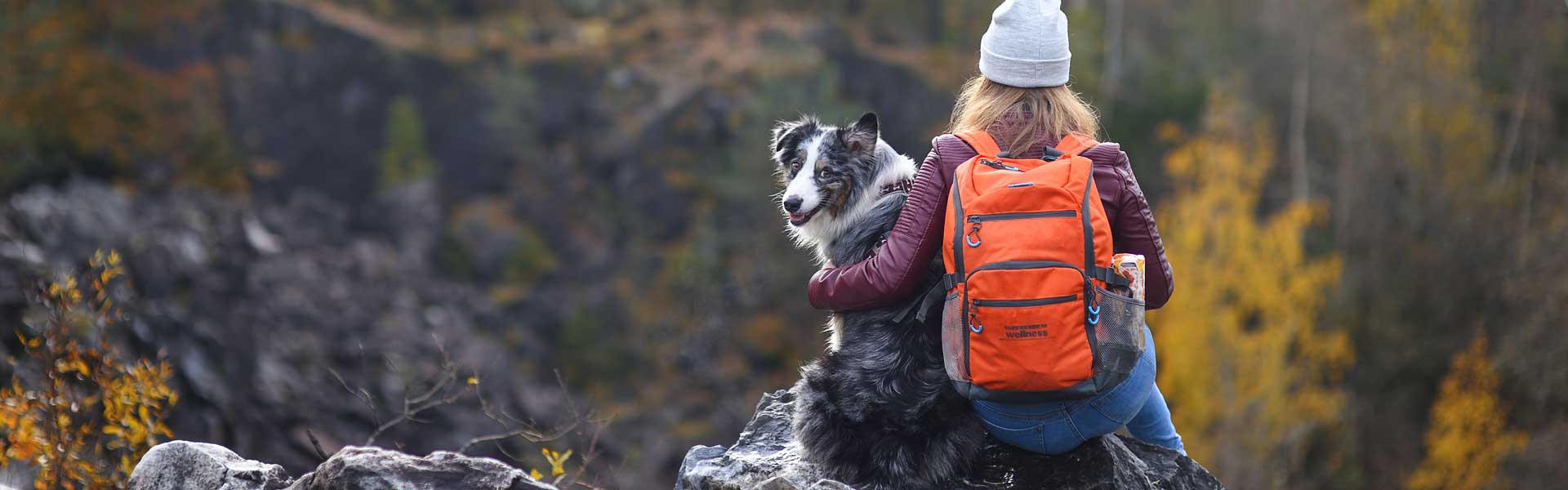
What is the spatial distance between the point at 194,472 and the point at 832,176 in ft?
8.33

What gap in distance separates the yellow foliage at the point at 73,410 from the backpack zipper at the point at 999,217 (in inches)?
135

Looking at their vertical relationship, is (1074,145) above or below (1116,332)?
above

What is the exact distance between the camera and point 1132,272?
10.1 feet

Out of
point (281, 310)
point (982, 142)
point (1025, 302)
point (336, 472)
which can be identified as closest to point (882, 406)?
point (1025, 302)

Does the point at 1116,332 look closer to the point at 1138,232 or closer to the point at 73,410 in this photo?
the point at 1138,232

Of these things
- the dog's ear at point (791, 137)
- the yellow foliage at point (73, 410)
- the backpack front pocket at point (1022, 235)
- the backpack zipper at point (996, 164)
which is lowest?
the yellow foliage at point (73, 410)

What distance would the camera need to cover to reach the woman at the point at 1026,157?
3.29 metres

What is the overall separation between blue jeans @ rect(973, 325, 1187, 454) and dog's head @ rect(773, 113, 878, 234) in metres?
0.97

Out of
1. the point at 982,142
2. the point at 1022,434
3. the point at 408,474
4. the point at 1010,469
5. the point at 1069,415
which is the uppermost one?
the point at 982,142

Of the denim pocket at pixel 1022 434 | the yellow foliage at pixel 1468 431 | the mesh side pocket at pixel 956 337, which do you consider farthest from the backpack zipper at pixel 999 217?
the yellow foliage at pixel 1468 431

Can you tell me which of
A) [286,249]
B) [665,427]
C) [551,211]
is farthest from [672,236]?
[286,249]

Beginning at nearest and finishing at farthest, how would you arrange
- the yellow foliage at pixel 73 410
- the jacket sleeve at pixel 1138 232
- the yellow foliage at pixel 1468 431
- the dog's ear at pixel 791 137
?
the jacket sleeve at pixel 1138 232 → the dog's ear at pixel 791 137 → the yellow foliage at pixel 73 410 → the yellow foliage at pixel 1468 431

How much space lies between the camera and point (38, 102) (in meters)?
18.6

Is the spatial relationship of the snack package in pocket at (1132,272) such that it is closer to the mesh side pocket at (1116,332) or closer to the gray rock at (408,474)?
the mesh side pocket at (1116,332)
